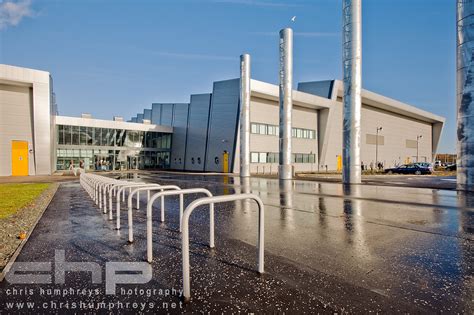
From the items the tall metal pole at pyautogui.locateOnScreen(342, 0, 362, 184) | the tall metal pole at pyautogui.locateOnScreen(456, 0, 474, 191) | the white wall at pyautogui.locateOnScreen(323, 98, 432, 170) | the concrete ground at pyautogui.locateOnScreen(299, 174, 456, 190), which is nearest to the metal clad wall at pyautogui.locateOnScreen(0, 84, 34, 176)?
the concrete ground at pyautogui.locateOnScreen(299, 174, 456, 190)

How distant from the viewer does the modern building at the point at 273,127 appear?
41.5 m

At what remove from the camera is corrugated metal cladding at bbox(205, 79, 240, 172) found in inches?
1596

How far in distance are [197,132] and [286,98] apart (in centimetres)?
2320

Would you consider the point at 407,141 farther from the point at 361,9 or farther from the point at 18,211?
the point at 18,211

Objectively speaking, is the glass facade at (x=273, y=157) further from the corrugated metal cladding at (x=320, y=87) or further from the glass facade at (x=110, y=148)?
the glass facade at (x=110, y=148)

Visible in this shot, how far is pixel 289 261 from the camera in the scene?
4.69 m

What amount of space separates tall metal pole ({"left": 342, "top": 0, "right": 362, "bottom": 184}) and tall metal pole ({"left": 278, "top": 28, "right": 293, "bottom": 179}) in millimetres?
6281

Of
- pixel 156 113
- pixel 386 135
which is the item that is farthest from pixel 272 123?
pixel 386 135

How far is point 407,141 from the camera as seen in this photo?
71750mm

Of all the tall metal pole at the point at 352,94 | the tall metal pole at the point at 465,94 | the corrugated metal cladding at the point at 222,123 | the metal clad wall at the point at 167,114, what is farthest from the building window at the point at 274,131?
the tall metal pole at the point at 465,94

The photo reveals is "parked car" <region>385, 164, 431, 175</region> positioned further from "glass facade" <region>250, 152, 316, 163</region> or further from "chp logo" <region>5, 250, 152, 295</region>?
"chp logo" <region>5, 250, 152, 295</region>

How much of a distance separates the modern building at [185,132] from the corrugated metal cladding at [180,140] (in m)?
0.17

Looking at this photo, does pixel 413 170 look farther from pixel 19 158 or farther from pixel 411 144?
pixel 19 158

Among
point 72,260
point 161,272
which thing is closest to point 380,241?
point 161,272
